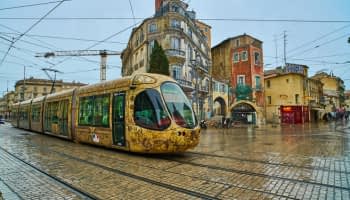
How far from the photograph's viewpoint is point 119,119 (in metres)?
9.59

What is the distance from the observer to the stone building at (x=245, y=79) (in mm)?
40156

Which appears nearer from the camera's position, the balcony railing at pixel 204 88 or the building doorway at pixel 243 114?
the balcony railing at pixel 204 88

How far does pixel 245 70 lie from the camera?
41906 mm

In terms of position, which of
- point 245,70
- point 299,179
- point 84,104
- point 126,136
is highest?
point 245,70

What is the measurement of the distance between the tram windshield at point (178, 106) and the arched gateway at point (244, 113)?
31.8 meters

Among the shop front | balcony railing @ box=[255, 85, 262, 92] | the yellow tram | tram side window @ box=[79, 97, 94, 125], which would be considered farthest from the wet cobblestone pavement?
the shop front

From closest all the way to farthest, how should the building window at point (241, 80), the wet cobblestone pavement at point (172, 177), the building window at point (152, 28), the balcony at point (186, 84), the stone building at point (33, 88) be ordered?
the wet cobblestone pavement at point (172, 177) < the balcony at point (186, 84) < the building window at point (152, 28) < the building window at point (241, 80) < the stone building at point (33, 88)

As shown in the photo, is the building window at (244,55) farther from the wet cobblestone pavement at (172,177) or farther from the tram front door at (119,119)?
the tram front door at (119,119)

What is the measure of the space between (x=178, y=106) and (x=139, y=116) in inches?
57.5

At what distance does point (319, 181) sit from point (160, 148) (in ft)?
15.7

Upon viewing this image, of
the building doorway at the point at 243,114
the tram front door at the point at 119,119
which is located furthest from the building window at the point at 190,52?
the tram front door at the point at 119,119

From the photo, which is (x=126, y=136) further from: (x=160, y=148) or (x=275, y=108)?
(x=275, y=108)

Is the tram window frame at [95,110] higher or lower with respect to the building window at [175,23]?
Answer: lower

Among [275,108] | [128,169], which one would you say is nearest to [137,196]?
[128,169]
